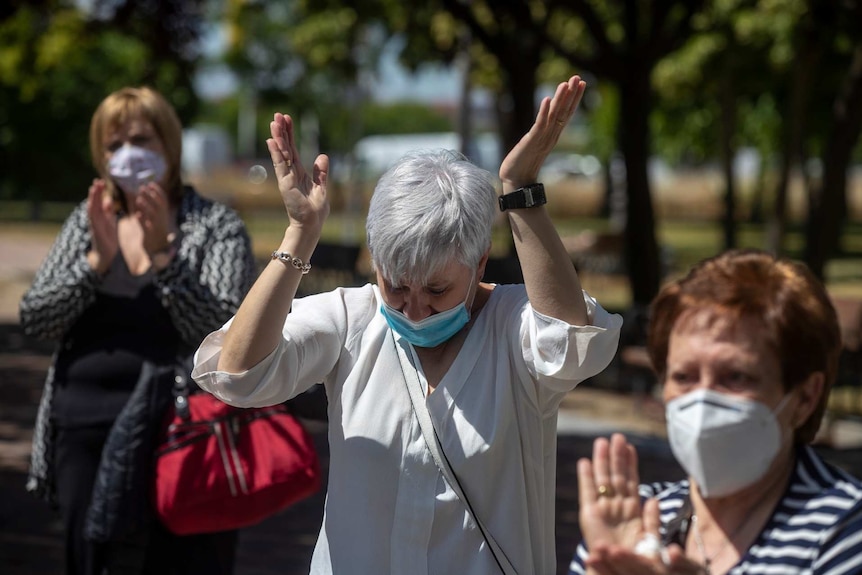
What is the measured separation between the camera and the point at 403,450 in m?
2.91

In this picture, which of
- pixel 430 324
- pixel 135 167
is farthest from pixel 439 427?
pixel 135 167

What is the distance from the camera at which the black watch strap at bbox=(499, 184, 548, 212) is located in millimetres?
2848

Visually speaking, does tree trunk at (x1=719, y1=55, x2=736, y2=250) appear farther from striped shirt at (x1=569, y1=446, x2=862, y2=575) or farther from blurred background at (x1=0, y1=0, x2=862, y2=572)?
striped shirt at (x1=569, y1=446, x2=862, y2=575)

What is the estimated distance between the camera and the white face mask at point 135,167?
417cm

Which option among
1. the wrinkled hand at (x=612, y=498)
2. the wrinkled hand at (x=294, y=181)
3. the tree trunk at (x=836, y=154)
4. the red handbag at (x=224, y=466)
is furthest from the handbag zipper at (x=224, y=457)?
the tree trunk at (x=836, y=154)

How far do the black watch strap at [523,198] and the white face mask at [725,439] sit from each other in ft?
2.34

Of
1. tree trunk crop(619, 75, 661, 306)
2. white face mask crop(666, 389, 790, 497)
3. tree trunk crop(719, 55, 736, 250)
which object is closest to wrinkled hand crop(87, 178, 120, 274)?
white face mask crop(666, 389, 790, 497)

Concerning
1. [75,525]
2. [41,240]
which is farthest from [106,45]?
[75,525]

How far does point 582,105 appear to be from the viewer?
77.1ft

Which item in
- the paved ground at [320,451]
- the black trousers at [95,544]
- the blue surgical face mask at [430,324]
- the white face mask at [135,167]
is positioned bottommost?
the paved ground at [320,451]

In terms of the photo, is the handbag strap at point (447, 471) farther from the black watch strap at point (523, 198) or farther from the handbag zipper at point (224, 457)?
the handbag zipper at point (224, 457)

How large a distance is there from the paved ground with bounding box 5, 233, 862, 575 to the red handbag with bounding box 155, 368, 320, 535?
2.43 m

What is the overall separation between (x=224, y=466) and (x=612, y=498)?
188 centimetres

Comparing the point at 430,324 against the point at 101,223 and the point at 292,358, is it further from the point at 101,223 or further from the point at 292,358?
the point at 101,223
